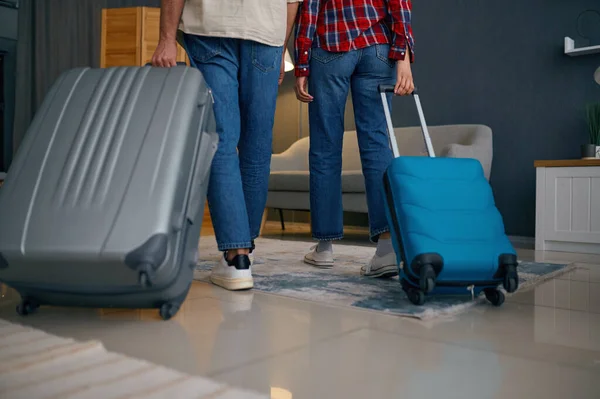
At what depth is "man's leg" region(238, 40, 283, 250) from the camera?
160cm

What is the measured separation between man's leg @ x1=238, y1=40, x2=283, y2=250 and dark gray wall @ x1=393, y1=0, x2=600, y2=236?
8.24 ft

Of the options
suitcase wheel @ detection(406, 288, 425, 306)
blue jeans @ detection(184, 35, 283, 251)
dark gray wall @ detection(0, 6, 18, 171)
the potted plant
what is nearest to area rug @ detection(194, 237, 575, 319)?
suitcase wheel @ detection(406, 288, 425, 306)

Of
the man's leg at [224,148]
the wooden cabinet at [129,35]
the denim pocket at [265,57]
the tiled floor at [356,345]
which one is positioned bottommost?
the tiled floor at [356,345]

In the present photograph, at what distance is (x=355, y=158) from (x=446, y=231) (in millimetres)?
2940

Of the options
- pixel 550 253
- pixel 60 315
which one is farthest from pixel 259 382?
pixel 550 253

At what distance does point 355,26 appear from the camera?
1.79 m

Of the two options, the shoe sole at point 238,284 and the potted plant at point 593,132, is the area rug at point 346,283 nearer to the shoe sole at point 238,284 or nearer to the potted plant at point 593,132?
the shoe sole at point 238,284

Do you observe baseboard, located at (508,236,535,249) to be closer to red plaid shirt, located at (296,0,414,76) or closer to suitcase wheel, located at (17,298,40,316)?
red plaid shirt, located at (296,0,414,76)

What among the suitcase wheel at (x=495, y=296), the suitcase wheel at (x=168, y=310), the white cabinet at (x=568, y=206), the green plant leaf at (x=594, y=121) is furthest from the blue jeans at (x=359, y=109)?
the green plant leaf at (x=594, y=121)

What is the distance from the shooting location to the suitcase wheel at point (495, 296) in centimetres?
144

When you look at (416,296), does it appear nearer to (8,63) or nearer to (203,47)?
(203,47)

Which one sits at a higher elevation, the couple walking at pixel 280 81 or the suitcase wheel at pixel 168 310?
the couple walking at pixel 280 81

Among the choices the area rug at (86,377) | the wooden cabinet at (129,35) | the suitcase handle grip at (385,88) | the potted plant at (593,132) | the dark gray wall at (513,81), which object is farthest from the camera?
the wooden cabinet at (129,35)

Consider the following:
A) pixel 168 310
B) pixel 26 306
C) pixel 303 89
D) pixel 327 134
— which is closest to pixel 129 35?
pixel 303 89
